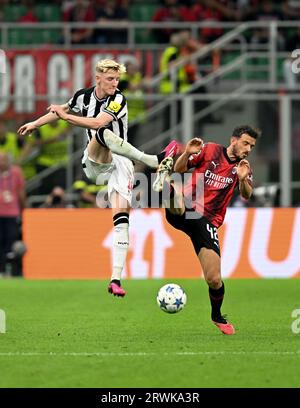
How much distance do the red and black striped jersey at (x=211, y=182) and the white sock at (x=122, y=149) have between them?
47 cm

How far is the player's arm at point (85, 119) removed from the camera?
1169cm

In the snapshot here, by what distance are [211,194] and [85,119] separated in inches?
58.9

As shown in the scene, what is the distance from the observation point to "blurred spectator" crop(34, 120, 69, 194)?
21531mm

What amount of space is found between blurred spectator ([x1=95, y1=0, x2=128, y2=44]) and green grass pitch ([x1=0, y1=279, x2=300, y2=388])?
7.88 metres

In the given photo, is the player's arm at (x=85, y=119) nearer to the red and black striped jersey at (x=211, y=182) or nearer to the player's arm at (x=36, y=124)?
the player's arm at (x=36, y=124)

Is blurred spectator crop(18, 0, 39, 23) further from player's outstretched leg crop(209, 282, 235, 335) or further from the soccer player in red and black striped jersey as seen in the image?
player's outstretched leg crop(209, 282, 235, 335)

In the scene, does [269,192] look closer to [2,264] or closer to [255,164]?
[255,164]

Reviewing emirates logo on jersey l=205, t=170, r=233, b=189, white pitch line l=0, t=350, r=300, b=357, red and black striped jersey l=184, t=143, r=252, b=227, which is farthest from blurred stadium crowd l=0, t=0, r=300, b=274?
white pitch line l=0, t=350, r=300, b=357

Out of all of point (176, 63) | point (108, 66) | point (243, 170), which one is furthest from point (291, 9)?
point (243, 170)

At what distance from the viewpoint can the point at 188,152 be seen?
11188 millimetres

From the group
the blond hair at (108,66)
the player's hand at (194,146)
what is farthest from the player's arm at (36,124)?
the player's hand at (194,146)

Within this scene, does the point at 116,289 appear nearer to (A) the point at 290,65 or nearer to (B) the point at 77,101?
(B) the point at 77,101

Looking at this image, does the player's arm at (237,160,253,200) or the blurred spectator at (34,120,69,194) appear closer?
the player's arm at (237,160,253,200)
